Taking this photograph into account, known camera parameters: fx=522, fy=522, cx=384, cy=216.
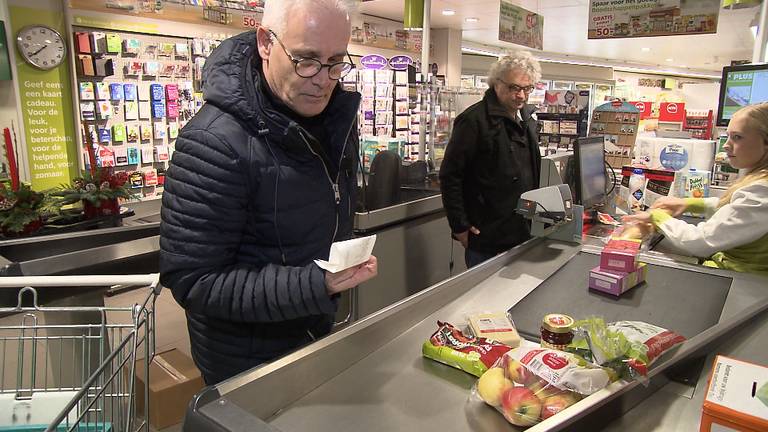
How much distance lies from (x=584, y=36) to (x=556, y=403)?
36.9ft

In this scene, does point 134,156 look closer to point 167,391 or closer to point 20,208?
point 20,208

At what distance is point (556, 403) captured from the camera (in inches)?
42.1

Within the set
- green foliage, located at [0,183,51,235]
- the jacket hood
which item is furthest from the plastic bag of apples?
green foliage, located at [0,183,51,235]

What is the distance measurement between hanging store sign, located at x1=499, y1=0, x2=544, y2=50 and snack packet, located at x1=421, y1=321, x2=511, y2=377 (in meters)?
4.16

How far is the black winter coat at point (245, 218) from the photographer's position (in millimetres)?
1241

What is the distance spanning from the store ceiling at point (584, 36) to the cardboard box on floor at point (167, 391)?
489 centimetres

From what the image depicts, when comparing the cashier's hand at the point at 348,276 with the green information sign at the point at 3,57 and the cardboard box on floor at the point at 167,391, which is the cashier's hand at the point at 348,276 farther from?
the green information sign at the point at 3,57

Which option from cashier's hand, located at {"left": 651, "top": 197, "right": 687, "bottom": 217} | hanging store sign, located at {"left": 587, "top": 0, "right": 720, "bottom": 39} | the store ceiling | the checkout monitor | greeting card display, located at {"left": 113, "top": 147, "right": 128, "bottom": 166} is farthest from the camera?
the store ceiling

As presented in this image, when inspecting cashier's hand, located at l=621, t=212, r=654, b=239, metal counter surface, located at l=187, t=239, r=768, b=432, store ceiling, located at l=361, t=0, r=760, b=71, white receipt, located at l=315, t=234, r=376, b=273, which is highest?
store ceiling, located at l=361, t=0, r=760, b=71

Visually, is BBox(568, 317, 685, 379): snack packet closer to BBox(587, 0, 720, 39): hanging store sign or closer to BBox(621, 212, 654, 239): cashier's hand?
BBox(621, 212, 654, 239): cashier's hand

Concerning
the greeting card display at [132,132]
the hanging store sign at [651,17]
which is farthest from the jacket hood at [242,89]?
the greeting card display at [132,132]

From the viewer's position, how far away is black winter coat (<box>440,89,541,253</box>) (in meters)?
2.92

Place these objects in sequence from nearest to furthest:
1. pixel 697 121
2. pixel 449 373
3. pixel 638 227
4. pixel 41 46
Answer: pixel 449 373, pixel 638 227, pixel 41 46, pixel 697 121

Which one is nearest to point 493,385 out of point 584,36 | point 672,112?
point 584,36
